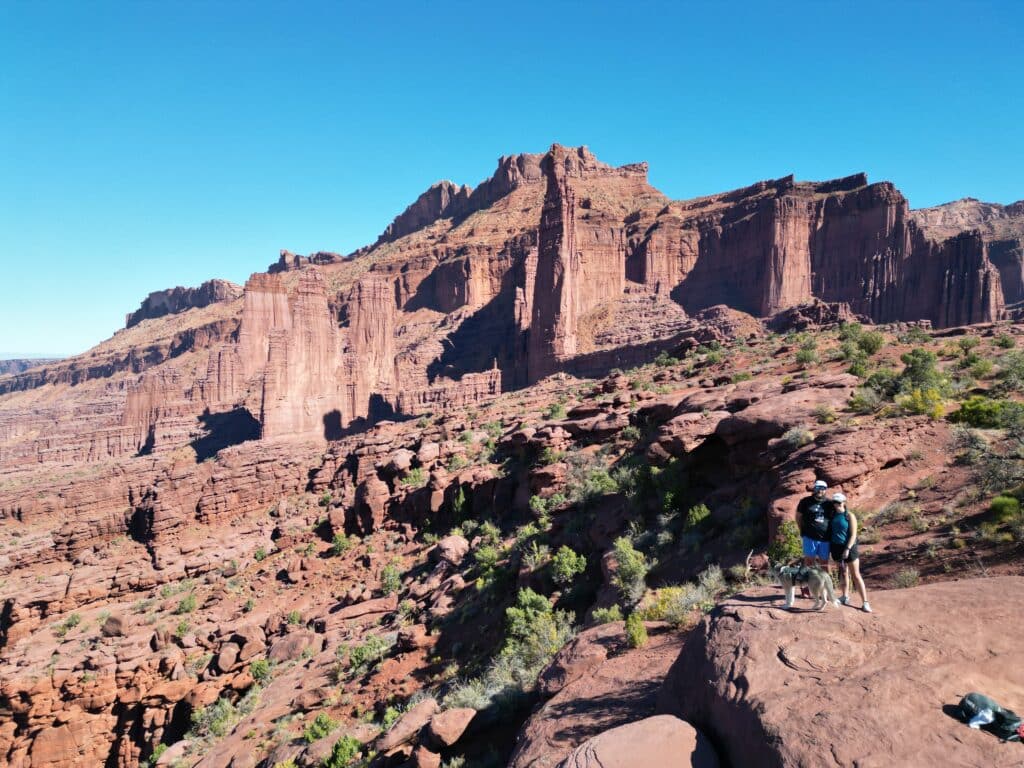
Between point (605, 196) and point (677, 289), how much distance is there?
27.0m

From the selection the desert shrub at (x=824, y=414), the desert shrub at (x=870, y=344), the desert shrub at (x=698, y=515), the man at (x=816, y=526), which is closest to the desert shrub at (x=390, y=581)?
the desert shrub at (x=698, y=515)

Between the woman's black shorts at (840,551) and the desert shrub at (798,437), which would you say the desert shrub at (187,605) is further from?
the woman's black shorts at (840,551)

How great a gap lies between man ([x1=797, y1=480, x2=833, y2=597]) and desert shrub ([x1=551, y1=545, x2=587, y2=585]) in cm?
667

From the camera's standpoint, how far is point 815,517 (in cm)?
611

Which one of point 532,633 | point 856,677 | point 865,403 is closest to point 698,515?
point 532,633

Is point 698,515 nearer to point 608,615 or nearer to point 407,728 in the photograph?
point 608,615

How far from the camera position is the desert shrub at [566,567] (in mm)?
12258

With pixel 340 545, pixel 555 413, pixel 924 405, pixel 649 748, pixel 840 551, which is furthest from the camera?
pixel 555 413

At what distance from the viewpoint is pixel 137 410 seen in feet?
270

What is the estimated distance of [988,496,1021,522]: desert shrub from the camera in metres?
6.61

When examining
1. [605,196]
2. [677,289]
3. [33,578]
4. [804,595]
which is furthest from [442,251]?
[804,595]

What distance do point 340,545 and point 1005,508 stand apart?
2163 centimetres

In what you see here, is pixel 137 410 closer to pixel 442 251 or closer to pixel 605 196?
pixel 442 251

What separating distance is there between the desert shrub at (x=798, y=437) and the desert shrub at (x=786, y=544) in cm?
246
